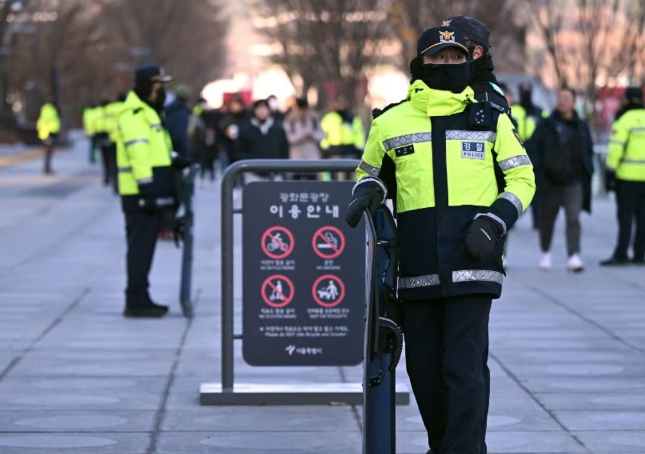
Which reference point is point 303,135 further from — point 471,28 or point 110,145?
point 471,28

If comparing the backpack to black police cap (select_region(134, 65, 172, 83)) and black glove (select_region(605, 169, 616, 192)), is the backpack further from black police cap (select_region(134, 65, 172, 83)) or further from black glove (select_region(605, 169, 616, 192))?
black police cap (select_region(134, 65, 172, 83))

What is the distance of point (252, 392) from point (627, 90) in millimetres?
8879

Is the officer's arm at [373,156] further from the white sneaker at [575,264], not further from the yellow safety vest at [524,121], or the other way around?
the yellow safety vest at [524,121]

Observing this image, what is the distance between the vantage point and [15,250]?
1781cm

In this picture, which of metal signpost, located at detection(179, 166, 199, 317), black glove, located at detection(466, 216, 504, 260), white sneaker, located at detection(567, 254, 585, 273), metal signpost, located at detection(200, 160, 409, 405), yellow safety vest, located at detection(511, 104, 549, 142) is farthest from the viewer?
yellow safety vest, located at detection(511, 104, 549, 142)

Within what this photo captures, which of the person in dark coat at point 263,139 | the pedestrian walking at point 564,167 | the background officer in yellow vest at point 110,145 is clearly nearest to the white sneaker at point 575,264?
the pedestrian walking at point 564,167

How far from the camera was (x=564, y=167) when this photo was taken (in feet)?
50.8

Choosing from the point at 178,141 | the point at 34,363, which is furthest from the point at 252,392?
the point at 178,141

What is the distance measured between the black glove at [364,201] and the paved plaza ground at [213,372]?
66.7 inches

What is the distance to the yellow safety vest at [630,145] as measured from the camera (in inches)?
643

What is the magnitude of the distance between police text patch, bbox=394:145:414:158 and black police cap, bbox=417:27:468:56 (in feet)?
1.16

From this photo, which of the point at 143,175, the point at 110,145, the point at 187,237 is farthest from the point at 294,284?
the point at 110,145

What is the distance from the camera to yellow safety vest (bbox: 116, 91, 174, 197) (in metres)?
11.8

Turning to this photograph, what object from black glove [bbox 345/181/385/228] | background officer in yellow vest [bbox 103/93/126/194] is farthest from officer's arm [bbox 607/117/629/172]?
background officer in yellow vest [bbox 103/93/126/194]
